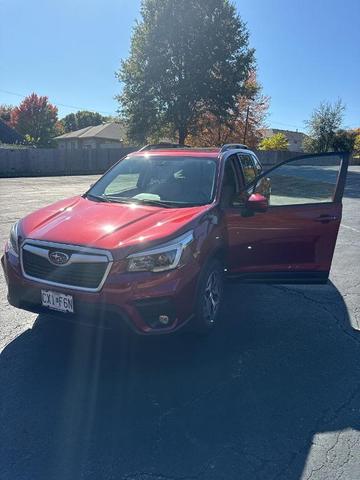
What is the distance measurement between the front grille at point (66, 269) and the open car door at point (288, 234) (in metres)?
1.68

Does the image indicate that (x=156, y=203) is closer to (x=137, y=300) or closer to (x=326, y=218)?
(x=137, y=300)

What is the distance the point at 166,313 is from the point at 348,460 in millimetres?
1575

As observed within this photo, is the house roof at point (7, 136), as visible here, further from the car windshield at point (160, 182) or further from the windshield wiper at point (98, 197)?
the windshield wiper at point (98, 197)

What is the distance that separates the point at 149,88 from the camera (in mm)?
32219

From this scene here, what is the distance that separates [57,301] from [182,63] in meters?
32.2

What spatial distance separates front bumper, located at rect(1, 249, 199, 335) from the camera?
3.15m

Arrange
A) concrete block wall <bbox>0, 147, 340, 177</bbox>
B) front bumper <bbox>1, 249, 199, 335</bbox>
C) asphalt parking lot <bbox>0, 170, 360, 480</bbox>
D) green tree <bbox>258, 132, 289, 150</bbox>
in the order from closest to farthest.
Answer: asphalt parking lot <bbox>0, 170, 360, 480</bbox>
front bumper <bbox>1, 249, 199, 335</bbox>
concrete block wall <bbox>0, 147, 340, 177</bbox>
green tree <bbox>258, 132, 289, 150</bbox>

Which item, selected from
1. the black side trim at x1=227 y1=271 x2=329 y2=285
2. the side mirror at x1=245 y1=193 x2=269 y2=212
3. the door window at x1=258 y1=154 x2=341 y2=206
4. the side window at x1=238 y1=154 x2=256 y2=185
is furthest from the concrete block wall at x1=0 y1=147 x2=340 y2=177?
the side mirror at x1=245 y1=193 x2=269 y2=212

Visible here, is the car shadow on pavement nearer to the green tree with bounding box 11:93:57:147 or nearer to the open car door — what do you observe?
the open car door

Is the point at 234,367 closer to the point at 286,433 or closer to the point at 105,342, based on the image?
the point at 286,433

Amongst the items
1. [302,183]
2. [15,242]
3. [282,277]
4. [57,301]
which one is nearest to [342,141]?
[302,183]

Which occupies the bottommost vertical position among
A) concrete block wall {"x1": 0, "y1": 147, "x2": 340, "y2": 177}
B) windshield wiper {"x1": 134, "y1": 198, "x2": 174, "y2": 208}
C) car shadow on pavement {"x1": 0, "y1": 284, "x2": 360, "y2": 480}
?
concrete block wall {"x1": 0, "y1": 147, "x2": 340, "y2": 177}

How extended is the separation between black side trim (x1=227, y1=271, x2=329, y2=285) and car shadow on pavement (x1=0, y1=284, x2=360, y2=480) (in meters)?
0.45

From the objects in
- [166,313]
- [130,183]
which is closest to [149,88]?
[130,183]
